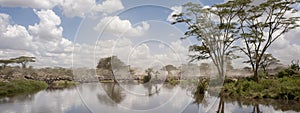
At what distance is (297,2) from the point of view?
1583 centimetres

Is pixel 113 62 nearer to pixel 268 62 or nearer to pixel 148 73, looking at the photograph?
pixel 148 73

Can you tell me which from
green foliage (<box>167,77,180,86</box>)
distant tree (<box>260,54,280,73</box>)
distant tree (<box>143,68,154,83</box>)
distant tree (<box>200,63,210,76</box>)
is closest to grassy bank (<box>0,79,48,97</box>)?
distant tree (<box>143,68,154,83</box>)

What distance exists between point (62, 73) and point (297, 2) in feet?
72.2

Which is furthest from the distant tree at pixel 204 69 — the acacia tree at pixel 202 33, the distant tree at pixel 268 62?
the distant tree at pixel 268 62

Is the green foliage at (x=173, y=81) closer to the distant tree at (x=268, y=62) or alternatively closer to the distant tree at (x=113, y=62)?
the distant tree at (x=113, y=62)

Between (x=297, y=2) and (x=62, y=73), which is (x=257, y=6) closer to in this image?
(x=297, y=2)

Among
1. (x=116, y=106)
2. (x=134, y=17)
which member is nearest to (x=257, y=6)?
(x=116, y=106)

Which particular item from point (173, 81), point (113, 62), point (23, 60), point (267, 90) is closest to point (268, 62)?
point (267, 90)

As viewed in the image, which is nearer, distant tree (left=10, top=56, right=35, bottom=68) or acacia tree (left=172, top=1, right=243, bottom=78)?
acacia tree (left=172, top=1, right=243, bottom=78)

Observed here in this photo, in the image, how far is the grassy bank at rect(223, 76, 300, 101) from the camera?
38.9ft

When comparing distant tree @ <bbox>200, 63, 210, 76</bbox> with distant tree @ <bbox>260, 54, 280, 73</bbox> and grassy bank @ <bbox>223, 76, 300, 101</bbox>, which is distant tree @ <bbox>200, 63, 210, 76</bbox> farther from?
distant tree @ <bbox>260, 54, 280, 73</bbox>

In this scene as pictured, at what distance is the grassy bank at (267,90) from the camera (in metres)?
11.9

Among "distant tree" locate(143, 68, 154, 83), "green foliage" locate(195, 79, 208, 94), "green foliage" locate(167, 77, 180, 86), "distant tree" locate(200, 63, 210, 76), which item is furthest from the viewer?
"green foliage" locate(167, 77, 180, 86)

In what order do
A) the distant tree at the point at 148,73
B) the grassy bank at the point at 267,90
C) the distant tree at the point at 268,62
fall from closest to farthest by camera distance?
the distant tree at the point at 148,73
the grassy bank at the point at 267,90
the distant tree at the point at 268,62
